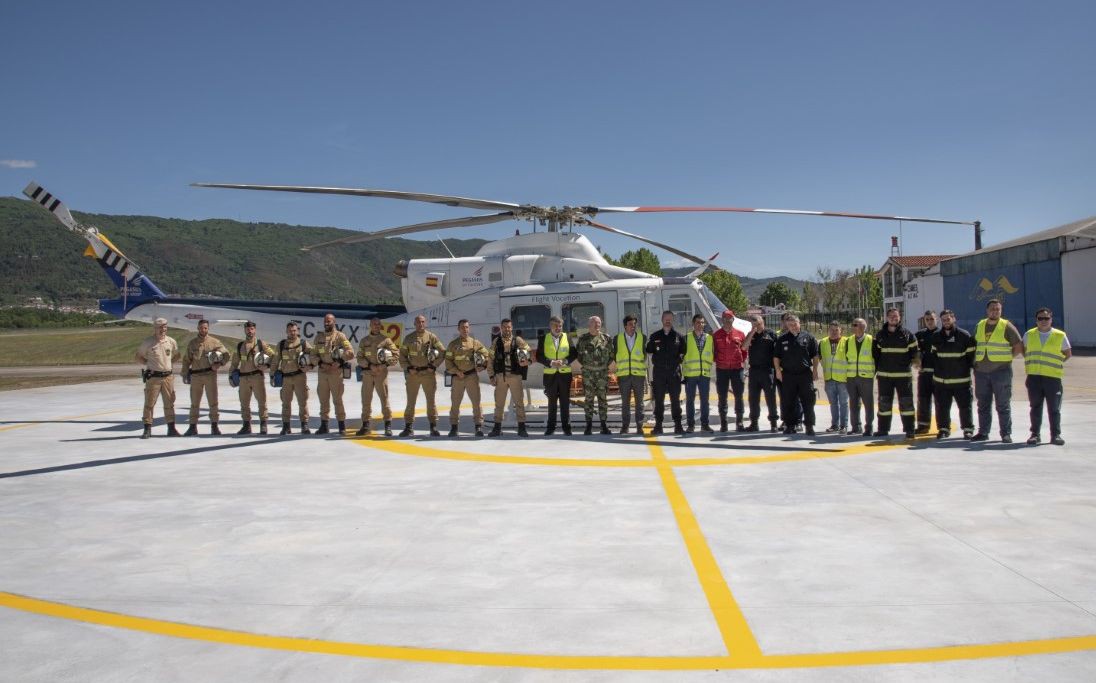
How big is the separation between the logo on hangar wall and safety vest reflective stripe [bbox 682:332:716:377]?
34.6 m

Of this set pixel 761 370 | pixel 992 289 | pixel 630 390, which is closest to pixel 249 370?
pixel 630 390

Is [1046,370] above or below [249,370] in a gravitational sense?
below

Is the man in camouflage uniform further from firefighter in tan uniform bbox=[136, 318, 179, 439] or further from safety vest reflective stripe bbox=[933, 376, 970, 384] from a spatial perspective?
firefighter in tan uniform bbox=[136, 318, 179, 439]

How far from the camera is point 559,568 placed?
184 inches

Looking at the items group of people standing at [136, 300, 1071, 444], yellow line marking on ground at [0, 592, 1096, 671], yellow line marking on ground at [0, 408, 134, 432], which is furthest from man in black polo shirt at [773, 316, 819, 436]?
yellow line marking on ground at [0, 408, 134, 432]

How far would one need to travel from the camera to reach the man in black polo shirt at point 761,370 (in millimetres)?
10539

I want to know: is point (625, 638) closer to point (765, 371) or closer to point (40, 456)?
point (765, 371)

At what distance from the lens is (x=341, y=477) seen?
7.75 meters

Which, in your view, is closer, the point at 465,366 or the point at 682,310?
the point at 465,366

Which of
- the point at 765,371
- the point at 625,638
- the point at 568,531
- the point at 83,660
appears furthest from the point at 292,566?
the point at 765,371

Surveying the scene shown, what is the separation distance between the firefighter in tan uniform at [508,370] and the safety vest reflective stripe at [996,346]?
626 centimetres

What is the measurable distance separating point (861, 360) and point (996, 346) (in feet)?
5.44

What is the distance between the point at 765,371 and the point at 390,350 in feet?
19.2

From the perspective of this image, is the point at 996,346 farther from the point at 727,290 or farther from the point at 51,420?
the point at 727,290
